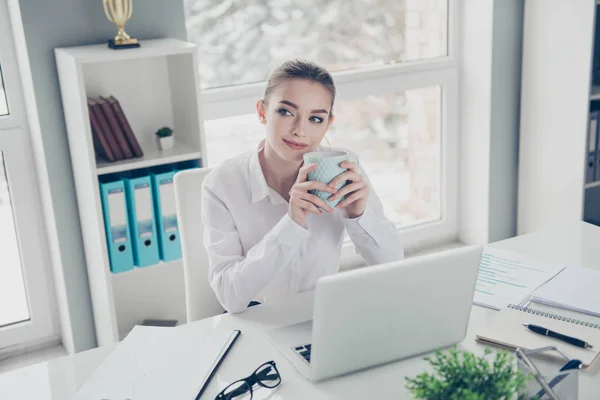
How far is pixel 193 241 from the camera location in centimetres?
183

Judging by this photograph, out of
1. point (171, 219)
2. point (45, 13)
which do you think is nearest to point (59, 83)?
point (45, 13)

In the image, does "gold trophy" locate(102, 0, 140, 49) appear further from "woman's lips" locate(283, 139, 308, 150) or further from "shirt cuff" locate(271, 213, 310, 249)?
"shirt cuff" locate(271, 213, 310, 249)

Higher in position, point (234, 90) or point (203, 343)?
point (234, 90)

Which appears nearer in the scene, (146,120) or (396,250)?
(396,250)

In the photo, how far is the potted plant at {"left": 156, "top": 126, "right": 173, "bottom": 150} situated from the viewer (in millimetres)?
2592

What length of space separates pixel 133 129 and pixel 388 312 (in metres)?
1.72

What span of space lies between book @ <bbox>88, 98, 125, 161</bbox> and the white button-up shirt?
0.77 metres

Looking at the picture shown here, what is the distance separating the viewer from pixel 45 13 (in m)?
2.45

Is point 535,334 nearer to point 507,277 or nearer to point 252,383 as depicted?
point 507,277

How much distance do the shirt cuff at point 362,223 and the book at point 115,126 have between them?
3.52 ft

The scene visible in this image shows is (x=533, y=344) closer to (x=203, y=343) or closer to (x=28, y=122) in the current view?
(x=203, y=343)

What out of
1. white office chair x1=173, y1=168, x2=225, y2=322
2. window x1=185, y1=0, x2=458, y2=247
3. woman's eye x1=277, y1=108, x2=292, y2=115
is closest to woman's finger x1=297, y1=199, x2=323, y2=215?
woman's eye x1=277, y1=108, x2=292, y2=115

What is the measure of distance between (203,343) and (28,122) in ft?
5.28

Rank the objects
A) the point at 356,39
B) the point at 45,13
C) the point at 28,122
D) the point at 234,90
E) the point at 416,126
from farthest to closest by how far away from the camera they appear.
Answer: the point at 416,126 < the point at 356,39 < the point at 234,90 < the point at 28,122 < the point at 45,13
